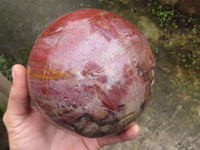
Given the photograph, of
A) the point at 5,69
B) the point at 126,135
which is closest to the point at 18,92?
the point at 126,135

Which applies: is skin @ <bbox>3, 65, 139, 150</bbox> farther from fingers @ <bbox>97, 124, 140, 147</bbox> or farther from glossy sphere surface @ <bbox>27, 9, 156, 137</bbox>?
glossy sphere surface @ <bbox>27, 9, 156, 137</bbox>

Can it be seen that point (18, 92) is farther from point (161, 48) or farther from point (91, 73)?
point (161, 48)

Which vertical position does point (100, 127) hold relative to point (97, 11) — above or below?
below

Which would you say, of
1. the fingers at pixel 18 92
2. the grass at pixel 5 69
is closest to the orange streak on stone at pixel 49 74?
the fingers at pixel 18 92

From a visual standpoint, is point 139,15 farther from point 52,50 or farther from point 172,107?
point 52,50

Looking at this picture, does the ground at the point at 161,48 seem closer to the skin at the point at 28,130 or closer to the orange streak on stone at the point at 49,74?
the skin at the point at 28,130

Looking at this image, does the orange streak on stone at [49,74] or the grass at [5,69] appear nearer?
the orange streak on stone at [49,74]

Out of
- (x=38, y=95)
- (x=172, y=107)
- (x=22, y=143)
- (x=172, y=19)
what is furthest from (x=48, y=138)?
(x=172, y=19)
